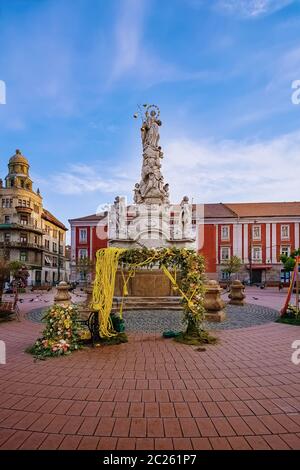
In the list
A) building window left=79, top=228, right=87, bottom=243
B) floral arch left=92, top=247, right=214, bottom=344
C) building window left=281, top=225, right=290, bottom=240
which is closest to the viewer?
floral arch left=92, top=247, right=214, bottom=344

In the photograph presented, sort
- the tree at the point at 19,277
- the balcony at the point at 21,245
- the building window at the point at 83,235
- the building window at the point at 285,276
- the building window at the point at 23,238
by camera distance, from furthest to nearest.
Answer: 1. the building window at the point at 83,235
2. the building window at the point at 23,238
3. the balcony at the point at 21,245
4. the building window at the point at 285,276
5. the tree at the point at 19,277

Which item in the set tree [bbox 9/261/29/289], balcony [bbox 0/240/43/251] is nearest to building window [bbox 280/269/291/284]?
tree [bbox 9/261/29/289]

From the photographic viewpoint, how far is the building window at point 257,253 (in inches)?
1939

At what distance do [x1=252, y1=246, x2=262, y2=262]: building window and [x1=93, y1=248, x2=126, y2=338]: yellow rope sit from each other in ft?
146

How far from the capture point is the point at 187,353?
23.5 ft

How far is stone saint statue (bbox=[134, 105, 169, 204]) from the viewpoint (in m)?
20.8

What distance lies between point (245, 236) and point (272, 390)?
155 feet

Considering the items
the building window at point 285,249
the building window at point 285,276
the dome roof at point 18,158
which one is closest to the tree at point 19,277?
the dome roof at point 18,158

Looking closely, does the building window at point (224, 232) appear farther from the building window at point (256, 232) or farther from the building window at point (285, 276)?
the building window at point (285, 276)

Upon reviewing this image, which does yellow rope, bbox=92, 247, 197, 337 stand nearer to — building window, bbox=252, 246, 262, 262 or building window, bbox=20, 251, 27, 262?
building window, bbox=252, 246, 262, 262

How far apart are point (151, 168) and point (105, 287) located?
564 inches

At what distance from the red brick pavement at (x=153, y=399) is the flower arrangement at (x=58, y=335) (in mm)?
288

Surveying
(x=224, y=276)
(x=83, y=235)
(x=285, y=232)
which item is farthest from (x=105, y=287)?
(x=285, y=232)
